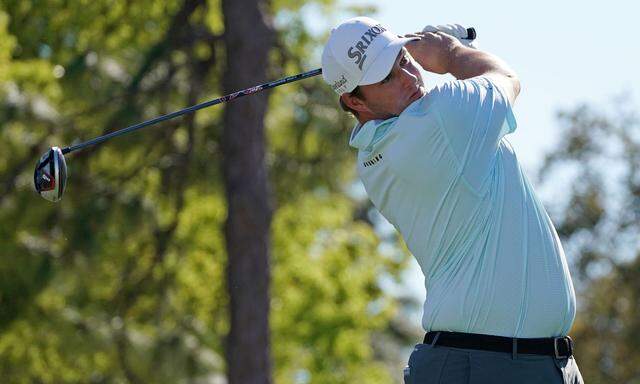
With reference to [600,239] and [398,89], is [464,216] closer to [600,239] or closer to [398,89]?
[398,89]

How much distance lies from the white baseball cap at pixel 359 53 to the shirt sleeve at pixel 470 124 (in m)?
0.18

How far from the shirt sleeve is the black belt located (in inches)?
16.4

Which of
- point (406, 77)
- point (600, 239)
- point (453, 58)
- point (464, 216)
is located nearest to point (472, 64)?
point (453, 58)

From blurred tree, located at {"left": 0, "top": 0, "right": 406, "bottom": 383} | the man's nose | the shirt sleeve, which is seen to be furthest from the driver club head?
blurred tree, located at {"left": 0, "top": 0, "right": 406, "bottom": 383}

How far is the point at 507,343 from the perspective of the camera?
3842mm

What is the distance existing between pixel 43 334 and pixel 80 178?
252 centimetres

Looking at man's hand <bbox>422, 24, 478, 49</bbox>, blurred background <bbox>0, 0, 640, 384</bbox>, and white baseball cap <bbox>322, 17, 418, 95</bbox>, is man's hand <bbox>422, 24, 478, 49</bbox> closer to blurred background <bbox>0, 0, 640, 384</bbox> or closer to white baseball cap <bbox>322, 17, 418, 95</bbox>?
white baseball cap <bbox>322, 17, 418, 95</bbox>

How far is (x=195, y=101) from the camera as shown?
1457 centimetres

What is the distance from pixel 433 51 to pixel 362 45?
0.41 metres

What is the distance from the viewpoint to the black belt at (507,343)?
151 inches

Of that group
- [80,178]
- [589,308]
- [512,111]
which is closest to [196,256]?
[80,178]

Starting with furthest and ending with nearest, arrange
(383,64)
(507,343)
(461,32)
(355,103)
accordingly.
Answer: (461,32) < (355,103) < (383,64) < (507,343)

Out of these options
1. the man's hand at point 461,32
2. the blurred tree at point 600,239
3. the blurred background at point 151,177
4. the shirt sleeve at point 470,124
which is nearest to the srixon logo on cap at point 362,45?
the shirt sleeve at point 470,124

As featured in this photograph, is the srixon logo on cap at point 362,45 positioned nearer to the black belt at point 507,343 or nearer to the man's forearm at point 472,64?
the man's forearm at point 472,64
